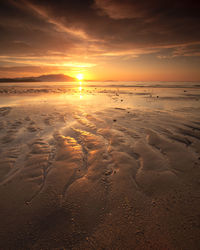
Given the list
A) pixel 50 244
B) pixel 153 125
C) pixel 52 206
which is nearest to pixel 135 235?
pixel 50 244

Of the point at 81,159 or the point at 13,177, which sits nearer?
the point at 13,177

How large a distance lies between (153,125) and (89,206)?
4.38 m

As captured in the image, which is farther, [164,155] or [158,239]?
[164,155]

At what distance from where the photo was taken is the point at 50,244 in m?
1.55

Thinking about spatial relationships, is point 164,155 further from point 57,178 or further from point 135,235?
point 57,178

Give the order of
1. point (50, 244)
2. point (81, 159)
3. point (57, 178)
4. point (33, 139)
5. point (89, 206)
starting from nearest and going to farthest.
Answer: point (50, 244) → point (89, 206) → point (57, 178) → point (81, 159) → point (33, 139)

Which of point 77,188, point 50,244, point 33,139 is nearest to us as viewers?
point 50,244

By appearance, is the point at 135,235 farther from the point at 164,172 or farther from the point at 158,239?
the point at 164,172

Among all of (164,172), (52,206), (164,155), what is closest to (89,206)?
(52,206)

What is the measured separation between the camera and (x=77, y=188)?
2357 millimetres

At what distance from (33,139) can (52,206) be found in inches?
110

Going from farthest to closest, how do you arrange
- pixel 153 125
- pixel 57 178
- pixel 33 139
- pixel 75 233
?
A: pixel 153 125, pixel 33 139, pixel 57 178, pixel 75 233

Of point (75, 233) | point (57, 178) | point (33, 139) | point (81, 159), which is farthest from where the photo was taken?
point (33, 139)

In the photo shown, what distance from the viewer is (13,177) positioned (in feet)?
8.63
